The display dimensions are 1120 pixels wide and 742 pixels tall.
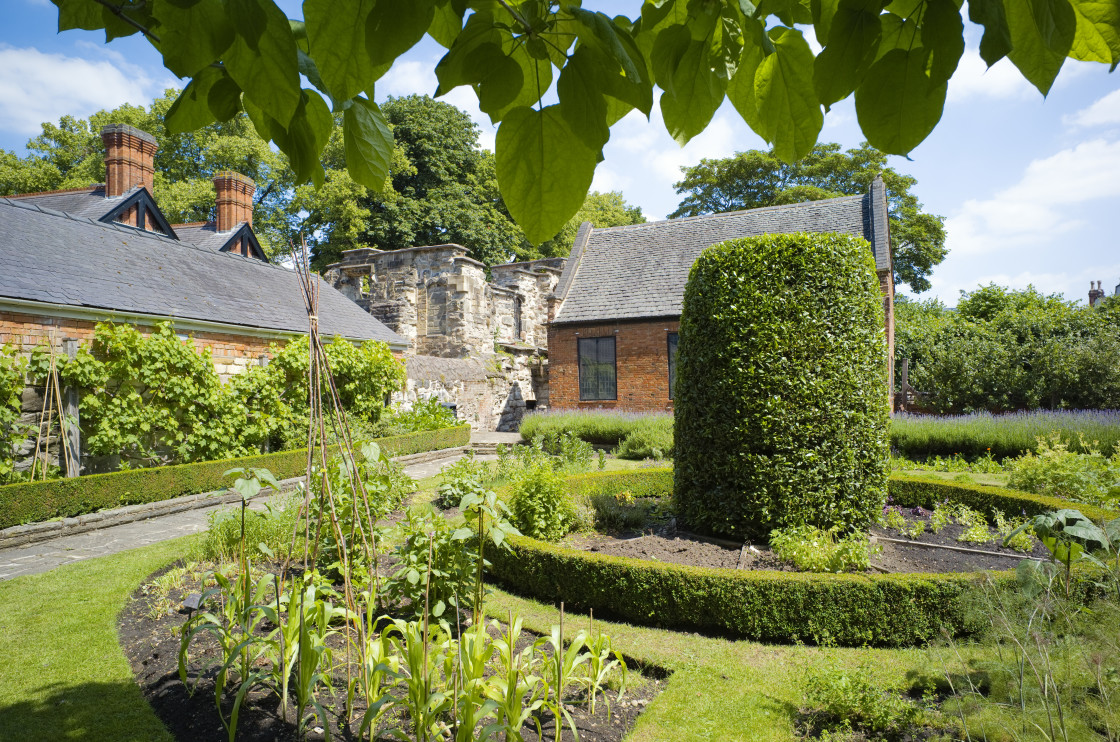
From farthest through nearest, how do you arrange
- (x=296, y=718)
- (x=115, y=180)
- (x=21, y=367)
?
1. (x=115, y=180)
2. (x=21, y=367)
3. (x=296, y=718)

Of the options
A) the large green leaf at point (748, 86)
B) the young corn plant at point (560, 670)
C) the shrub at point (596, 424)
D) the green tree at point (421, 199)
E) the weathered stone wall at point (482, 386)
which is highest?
the green tree at point (421, 199)

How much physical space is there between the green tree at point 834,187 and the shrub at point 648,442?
2141 centimetres

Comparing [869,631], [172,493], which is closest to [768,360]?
[869,631]

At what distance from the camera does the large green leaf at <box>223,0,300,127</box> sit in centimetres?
91

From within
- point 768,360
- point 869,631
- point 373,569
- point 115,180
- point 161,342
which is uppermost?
point 115,180

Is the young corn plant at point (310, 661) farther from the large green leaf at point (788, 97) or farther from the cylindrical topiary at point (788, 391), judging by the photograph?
the cylindrical topiary at point (788, 391)

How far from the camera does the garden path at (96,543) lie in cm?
641

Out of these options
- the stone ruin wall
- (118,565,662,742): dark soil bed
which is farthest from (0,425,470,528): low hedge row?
the stone ruin wall

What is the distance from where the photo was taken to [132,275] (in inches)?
436

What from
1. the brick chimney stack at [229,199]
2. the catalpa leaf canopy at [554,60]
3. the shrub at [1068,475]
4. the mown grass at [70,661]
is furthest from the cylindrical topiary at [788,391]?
the brick chimney stack at [229,199]

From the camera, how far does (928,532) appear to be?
22.0 feet

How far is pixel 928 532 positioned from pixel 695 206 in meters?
29.8

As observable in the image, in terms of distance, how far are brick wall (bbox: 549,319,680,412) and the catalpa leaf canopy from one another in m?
15.9

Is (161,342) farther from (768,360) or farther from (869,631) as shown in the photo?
(869,631)
